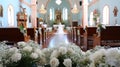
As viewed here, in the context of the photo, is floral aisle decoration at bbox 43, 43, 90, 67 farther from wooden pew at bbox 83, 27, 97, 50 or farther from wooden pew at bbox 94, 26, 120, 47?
wooden pew at bbox 83, 27, 97, 50

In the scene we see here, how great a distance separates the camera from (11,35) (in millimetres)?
9039

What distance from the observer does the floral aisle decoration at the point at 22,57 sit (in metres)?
2.27

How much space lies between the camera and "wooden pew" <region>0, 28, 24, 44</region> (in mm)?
8891

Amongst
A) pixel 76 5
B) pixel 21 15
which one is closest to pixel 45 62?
pixel 21 15

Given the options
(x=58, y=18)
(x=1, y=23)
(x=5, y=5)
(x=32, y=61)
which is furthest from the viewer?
(x=58, y=18)

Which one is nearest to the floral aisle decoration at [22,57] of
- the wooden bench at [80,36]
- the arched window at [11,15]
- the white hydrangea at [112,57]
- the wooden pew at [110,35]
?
the white hydrangea at [112,57]

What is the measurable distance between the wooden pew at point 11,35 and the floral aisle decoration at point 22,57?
21.4 ft

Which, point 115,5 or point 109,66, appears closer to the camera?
point 109,66

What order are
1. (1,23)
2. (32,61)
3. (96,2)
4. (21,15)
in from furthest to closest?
(96,2)
(21,15)
(1,23)
(32,61)

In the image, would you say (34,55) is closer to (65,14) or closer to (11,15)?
(11,15)

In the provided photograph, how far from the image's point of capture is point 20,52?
2.39m

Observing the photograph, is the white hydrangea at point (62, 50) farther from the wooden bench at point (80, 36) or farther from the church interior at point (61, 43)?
the wooden bench at point (80, 36)

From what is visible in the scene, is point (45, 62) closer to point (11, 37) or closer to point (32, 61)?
point (32, 61)

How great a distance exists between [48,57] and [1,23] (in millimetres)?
13201
